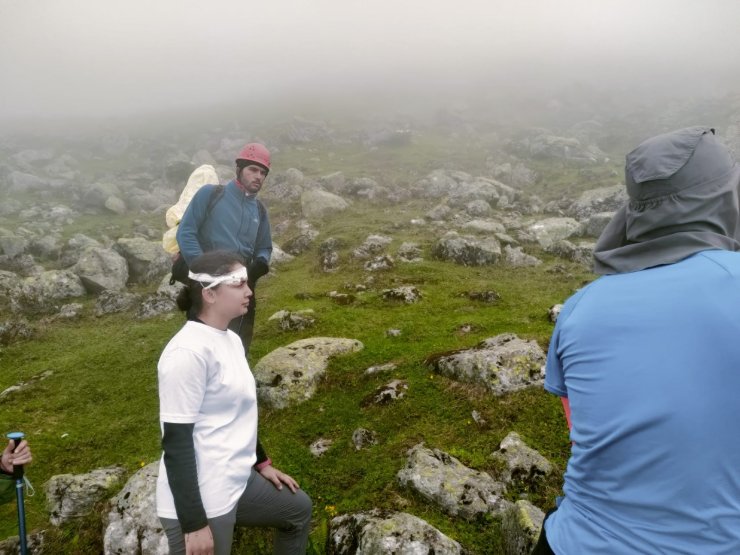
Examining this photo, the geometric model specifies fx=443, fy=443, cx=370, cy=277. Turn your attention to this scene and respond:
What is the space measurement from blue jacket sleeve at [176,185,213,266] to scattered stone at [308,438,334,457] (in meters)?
4.37

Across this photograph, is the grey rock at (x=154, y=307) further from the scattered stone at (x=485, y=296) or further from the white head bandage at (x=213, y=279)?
the white head bandage at (x=213, y=279)

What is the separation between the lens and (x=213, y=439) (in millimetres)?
4156

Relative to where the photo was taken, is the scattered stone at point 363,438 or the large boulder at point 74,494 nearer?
the large boulder at point 74,494

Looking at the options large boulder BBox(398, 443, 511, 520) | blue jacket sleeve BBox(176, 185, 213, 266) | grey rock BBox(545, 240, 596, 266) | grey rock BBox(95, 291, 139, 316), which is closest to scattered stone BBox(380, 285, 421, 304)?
blue jacket sleeve BBox(176, 185, 213, 266)

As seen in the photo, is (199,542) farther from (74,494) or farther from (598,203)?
(598,203)

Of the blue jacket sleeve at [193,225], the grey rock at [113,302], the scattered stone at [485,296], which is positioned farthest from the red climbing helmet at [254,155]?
the grey rock at [113,302]

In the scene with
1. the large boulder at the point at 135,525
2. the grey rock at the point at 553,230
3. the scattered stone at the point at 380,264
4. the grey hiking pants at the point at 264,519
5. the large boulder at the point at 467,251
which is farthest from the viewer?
the grey rock at the point at 553,230

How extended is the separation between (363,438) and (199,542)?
17.1 feet

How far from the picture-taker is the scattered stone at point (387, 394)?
33.1ft

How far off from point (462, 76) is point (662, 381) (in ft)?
550

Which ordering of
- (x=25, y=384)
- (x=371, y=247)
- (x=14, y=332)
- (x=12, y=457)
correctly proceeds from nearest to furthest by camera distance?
(x=12, y=457)
(x=25, y=384)
(x=14, y=332)
(x=371, y=247)

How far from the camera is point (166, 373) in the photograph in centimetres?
388

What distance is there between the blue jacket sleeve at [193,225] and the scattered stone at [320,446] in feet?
14.3

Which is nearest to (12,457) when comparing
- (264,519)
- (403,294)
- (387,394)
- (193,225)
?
(264,519)
